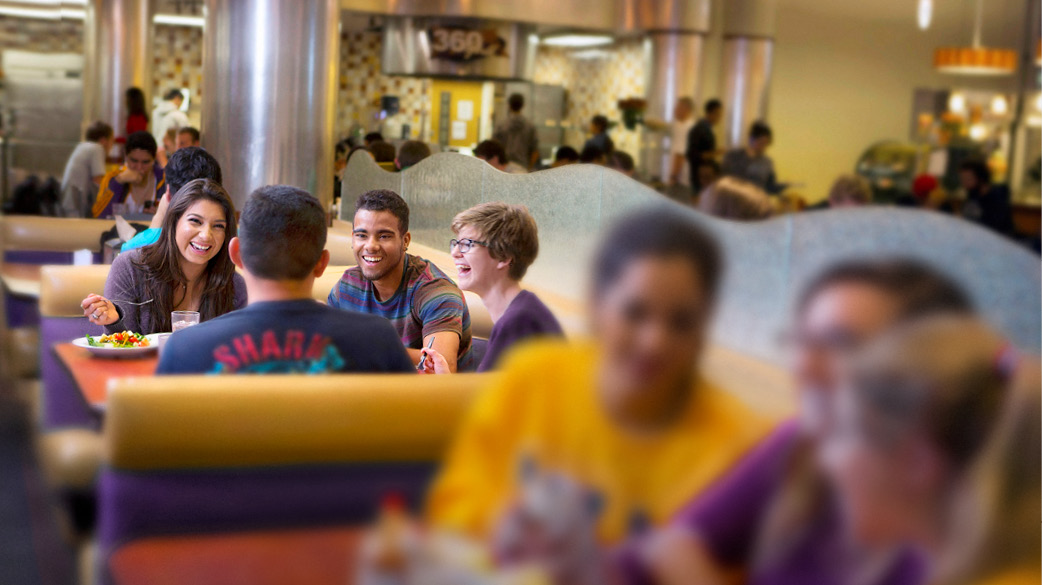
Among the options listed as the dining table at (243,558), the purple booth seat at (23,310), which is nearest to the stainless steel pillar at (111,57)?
the purple booth seat at (23,310)

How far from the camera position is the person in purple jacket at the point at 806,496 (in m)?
0.70

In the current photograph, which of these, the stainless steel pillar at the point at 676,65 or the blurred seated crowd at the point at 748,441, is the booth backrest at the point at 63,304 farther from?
the blurred seated crowd at the point at 748,441

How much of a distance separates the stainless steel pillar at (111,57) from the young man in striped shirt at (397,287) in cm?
801

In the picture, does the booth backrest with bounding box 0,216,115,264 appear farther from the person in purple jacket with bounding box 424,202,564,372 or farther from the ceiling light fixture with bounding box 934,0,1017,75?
the ceiling light fixture with bounding box 934,0,1017,75

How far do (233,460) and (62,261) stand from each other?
12.4 ft

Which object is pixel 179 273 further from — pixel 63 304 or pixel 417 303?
pixel 63 304

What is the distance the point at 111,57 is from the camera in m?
9.78

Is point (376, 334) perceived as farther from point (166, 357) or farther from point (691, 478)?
point (691, 478)

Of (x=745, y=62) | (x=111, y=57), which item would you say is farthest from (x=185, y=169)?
(x=111, y=57)

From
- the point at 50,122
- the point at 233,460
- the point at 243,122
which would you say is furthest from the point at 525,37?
the point at 233,460

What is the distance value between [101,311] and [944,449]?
2.09m

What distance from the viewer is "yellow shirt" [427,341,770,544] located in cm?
73

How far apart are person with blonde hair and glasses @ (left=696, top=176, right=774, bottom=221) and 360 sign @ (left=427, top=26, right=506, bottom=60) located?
27.6ft

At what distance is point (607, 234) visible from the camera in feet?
2.64
